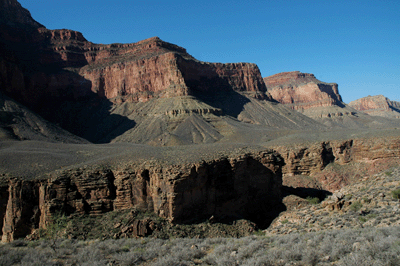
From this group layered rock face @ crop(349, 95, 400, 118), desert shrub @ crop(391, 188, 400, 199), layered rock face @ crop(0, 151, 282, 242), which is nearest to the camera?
desert shrub @ crop(391, 188, 400, 199)

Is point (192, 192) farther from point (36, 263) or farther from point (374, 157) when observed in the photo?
point (374, 157)

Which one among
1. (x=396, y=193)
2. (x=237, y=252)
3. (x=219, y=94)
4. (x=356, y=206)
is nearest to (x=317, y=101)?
(x=219, y=94)

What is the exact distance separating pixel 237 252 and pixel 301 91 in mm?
164494

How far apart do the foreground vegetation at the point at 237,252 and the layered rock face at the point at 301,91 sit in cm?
Answer: 15046

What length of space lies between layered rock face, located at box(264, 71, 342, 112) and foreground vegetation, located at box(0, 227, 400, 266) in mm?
150457

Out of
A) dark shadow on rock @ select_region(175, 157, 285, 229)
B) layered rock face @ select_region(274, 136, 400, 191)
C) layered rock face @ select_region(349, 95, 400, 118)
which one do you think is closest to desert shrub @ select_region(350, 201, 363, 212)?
dark shadow on rock @ select_region(175, 157, 285, 229)

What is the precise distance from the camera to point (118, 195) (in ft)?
71.5

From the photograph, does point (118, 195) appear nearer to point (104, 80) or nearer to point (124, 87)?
point (124, 87)

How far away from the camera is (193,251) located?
13.4m

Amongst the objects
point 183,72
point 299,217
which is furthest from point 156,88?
point 299,217

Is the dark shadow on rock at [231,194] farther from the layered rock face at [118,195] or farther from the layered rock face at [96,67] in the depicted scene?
the layered rock face at [96,67]

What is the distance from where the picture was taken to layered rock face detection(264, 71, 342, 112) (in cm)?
15812

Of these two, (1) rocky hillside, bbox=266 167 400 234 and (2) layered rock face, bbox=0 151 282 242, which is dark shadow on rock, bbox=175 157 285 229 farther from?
(1) rocky hillside, bbox=266 167 400 234

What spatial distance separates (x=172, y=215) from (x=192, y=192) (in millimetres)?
2224
